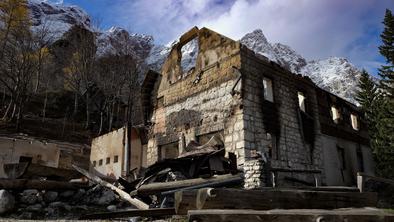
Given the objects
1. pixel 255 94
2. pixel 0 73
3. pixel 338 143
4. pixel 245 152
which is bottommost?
pixel 245 152

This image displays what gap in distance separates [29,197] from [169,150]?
29.6ft

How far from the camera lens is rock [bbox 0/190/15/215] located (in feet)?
22.2

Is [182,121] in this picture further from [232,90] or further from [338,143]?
[338,143]

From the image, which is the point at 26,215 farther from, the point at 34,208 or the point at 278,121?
the point at 278,121

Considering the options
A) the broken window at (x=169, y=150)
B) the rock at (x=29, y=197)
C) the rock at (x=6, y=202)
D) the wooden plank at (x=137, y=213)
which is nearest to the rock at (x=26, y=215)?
the rock at (x=6, y=202)

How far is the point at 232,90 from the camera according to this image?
42.6 ft

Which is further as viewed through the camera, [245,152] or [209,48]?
[209,48]

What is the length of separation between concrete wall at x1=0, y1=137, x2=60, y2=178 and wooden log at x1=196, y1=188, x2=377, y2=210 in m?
16.7

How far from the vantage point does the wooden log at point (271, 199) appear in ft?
11.7

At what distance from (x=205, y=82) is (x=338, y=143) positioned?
29.2 ft

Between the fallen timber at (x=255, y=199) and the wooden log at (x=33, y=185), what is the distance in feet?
17.9

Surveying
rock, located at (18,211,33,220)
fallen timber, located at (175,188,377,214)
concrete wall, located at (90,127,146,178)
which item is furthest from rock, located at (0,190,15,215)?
concrete wall, located at (90,127,146,178)

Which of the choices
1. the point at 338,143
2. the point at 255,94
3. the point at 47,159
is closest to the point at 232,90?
the point at 255,94

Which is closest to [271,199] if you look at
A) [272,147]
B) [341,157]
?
[272,147]
